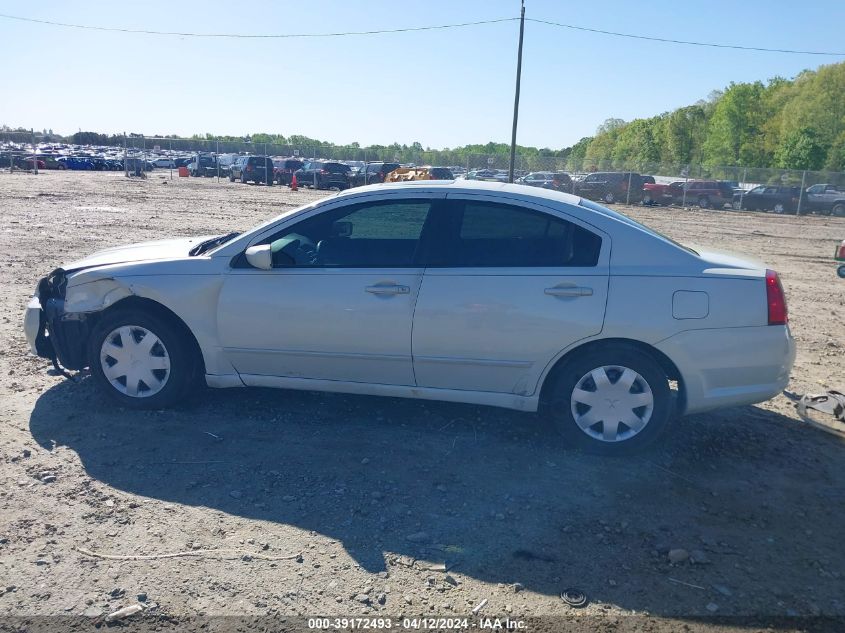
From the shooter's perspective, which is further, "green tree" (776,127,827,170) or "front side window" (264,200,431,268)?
"green tree" (776,127,827,170)

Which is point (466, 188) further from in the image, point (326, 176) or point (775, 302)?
point (326, 176)

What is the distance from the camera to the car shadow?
350 cm

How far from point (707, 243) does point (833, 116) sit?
5099 centimetres

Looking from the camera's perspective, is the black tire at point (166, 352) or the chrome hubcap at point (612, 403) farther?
the black tire at point (166, 352)

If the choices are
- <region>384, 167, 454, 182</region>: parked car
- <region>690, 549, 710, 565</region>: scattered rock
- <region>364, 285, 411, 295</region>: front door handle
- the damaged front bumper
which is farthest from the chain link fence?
<region>690, 549, 710, 565</region>: scattered rock

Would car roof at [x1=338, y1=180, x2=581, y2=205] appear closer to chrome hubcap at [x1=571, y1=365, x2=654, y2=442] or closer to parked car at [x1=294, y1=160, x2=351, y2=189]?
chrome hubcap at [x1=571, y1=365, x2=654, y2=442]

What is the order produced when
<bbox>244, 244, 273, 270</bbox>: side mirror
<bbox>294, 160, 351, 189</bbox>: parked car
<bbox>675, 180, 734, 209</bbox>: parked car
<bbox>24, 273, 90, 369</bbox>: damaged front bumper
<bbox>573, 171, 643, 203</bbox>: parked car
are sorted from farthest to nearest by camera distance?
<bbox>294, 160, 351, 189</bbox>: parked car
<bbox>573, 171, 643, 203</bbox>: parked car
<bbox>675, 180, 734, 209</bbox>: parked car
<bbox>24, 273, 90, 369</bbox>: damaged front bumper
<bbox>244, 244, 273, 270</bbox>: side mirror

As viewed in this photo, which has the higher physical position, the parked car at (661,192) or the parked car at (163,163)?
the parked car at (163,163)

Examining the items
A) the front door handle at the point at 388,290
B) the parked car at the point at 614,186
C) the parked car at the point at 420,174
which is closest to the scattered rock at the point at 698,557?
the front door handle at the point at 388,290

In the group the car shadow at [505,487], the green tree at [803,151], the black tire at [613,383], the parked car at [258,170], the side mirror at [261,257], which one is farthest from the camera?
the green tree at [803,151]

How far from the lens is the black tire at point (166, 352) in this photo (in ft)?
16.9

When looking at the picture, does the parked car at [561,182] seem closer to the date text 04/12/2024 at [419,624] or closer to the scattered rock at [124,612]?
the date text 04/12/2024 at [419,624]

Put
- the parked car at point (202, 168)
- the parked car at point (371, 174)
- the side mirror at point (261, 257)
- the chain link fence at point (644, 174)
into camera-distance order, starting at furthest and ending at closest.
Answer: the parked car at point (202, 168) < the parked car at point (371, 174) < the chain link fence at point (644, 174) < the side mirror at point (261, 257)

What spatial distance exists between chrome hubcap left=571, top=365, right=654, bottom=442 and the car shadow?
20 centimetres
